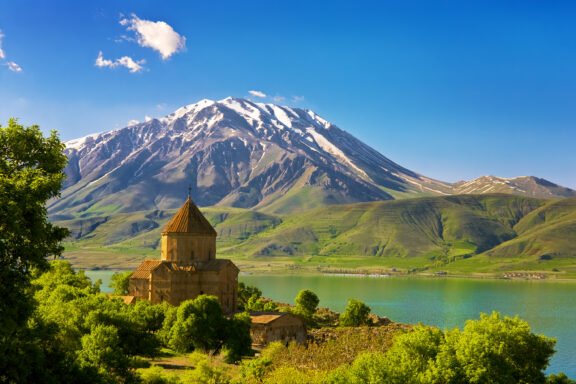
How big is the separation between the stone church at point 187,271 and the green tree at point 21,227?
41262mm

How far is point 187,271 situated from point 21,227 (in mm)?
44248

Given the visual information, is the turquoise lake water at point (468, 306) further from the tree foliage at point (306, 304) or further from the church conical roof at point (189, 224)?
the church conical roof at point (189, 224)

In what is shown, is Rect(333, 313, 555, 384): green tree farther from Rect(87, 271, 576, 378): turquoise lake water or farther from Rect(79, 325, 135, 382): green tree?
Rect(87, 271, 576, 378): turquoise lake water

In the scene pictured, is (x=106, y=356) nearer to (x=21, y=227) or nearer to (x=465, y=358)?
(x=21, y=227)

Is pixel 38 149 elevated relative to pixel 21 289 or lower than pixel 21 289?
elevated

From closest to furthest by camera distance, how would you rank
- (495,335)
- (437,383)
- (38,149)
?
(38,149)
(437,383)
(495,335)

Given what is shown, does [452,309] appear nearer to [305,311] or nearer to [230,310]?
[305,311]

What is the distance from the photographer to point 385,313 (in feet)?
392

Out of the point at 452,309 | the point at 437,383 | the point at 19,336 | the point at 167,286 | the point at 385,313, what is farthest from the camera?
the point at 452,309

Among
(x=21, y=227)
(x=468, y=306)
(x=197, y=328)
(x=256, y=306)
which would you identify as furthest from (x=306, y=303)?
(x=468, y=306)

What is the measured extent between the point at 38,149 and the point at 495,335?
102 ft

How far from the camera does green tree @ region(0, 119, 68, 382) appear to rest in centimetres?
2131

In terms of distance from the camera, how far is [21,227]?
2264cm

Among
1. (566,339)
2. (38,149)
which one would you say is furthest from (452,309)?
(38,149)
